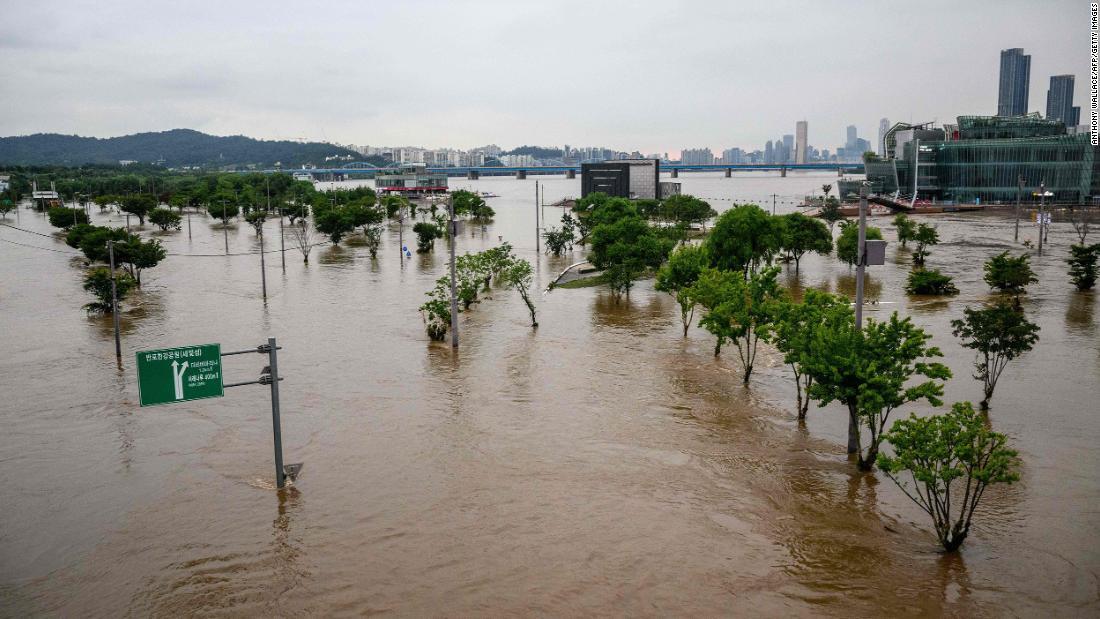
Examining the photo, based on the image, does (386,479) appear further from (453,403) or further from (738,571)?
(738,571)

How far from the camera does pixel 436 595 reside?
1302 centimetres

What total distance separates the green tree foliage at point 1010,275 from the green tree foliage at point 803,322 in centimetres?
2246

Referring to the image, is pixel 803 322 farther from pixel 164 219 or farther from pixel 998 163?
pixel 998 163

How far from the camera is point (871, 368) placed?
16.0 metres

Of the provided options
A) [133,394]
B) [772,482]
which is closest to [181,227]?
[133,394]

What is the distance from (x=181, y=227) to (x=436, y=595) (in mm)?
86114

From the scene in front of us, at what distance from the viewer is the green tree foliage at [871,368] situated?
1606 cm

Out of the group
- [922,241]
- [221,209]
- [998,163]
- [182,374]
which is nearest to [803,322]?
[182,374]

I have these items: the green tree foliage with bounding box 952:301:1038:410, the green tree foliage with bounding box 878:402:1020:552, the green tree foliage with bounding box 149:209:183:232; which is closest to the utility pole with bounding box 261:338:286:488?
the green tree foliage with bounding box 878:402:1020:552

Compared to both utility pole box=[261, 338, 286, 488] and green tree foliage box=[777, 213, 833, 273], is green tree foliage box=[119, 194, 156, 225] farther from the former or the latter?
utility pole box=[261, 338, 286, 488]

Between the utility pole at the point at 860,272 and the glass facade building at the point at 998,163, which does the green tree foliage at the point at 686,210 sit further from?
the utility pole at the point at 860,272

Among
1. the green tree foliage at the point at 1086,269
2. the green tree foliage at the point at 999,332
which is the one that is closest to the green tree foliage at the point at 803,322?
the green tree foliage at the point at 999,332

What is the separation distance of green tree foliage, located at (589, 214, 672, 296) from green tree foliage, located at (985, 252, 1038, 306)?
16339mm

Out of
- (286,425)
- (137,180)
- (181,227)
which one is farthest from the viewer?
(137,180)
